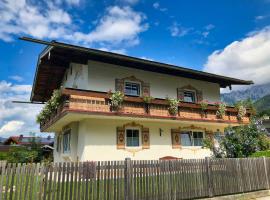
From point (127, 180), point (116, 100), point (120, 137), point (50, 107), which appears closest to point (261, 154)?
point (120, 137)

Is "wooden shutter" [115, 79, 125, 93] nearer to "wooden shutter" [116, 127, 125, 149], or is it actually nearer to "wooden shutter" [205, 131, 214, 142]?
"wooden shutter" [116, 127, 125, 149]

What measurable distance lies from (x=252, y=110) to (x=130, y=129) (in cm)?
1084

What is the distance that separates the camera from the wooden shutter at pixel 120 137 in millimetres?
15095

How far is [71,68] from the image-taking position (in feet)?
62.7

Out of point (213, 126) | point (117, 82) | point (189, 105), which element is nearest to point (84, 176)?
point (117, 82)

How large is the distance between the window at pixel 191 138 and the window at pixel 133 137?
12.6ft

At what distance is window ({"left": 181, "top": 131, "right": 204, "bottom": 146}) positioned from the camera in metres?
18.0

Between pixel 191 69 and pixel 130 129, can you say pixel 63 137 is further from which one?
pixel 191 69

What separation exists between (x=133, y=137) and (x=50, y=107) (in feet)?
19.7

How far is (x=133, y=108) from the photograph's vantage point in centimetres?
1456

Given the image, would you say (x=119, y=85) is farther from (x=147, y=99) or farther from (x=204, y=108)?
(x=204, y=108)

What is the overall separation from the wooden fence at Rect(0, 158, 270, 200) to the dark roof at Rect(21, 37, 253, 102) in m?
7.62

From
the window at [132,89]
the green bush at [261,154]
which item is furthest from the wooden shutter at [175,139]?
the green bush at [261,154]

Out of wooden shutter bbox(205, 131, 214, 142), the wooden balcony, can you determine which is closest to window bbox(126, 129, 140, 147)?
the wooden balcony
